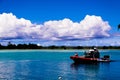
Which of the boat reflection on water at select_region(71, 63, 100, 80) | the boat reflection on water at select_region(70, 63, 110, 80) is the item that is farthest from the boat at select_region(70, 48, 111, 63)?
the boat reflection on water at select_region(71, 63, 100, 80)

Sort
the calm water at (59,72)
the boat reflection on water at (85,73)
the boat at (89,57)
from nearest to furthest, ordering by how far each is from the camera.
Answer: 1. the calm water at (59,72)
2. the boat reflection on water at (85,73)
3. the boat at (89,57)

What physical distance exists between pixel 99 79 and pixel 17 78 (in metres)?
11.5

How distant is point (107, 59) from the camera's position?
90250 millimetres

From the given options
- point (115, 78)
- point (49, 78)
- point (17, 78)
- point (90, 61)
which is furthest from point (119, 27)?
point (90, 61)

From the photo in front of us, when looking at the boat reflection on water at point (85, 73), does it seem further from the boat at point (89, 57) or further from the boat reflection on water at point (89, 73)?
the boat at point (89, 57)

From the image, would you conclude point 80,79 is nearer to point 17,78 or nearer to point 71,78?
point 71,78

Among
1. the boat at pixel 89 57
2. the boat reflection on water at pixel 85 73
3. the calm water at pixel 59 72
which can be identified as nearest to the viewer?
the calm water at pixel 59 72

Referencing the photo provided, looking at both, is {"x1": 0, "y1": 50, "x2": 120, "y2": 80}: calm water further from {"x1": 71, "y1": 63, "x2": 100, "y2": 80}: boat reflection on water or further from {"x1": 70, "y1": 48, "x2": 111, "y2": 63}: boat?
{"x1": 70, "y1": 48, "x2": 111, "y2": 63}: boat

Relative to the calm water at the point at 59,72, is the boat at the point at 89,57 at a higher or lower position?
higher

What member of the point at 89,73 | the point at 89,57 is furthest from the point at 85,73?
the point at 89,57

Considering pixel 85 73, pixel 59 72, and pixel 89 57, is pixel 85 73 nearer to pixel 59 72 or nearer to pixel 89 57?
pixel 59 72

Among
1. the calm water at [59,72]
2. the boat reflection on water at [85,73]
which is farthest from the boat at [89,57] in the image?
the boat reflection on water at [85,73]

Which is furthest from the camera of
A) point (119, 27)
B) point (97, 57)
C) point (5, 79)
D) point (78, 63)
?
point (97, 57)

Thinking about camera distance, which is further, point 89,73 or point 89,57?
point 89,57
